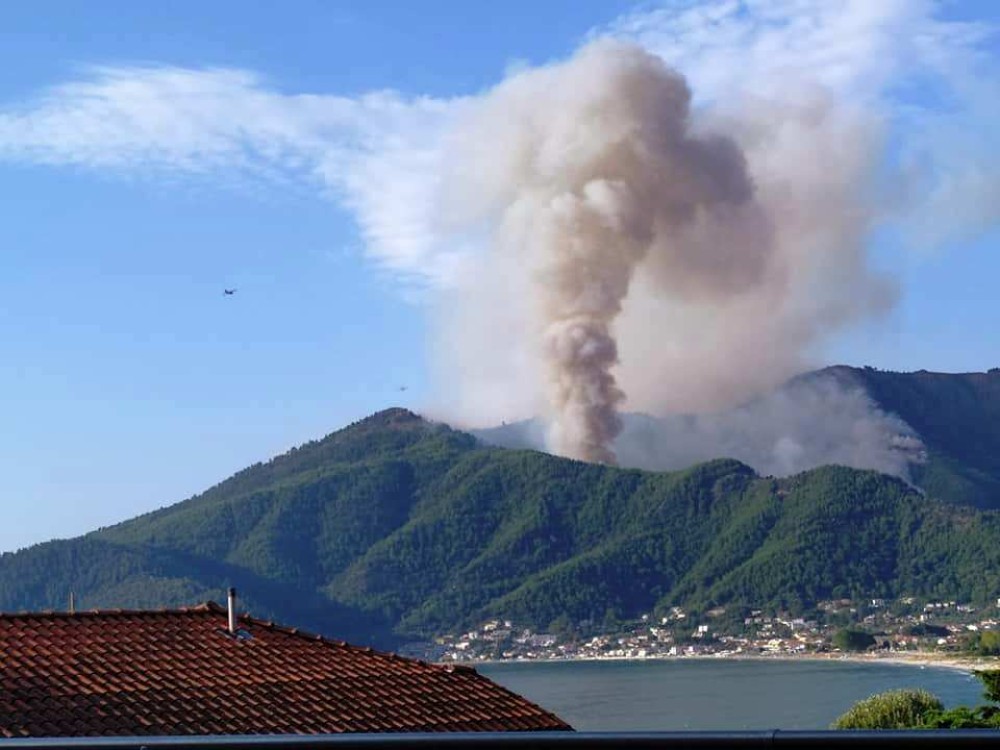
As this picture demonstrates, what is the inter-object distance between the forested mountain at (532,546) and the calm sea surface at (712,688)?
20397 millimetres

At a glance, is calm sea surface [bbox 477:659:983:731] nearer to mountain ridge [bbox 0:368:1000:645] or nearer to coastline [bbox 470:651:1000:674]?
coastline [bbox 470:651:1000:674]

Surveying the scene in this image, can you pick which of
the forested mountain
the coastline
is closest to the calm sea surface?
the coastline

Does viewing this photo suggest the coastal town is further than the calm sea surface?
Yes

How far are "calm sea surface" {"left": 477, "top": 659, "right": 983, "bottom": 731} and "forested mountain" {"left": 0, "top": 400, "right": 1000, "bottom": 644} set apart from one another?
20.4 meters

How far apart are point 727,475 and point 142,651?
513 ft

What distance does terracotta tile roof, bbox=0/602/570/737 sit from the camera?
12.3 meters

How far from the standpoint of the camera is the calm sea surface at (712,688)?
67938mm

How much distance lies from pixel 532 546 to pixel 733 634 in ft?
85.8

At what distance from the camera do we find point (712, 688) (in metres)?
95.2

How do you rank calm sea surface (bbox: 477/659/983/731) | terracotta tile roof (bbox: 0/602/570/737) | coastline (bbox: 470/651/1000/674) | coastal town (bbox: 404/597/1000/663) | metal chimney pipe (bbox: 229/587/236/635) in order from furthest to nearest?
coastal town (bbox: 404/597/1000/663)
coastline (bbox: 470/651/1000/674)
calm sea surface (bbox: 477/659/983/731)
metal chimney pipe (bbox: 229/587/236/635)
terracotta tile roof (bbox: 0/602/570/737)

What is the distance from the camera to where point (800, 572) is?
15250 cm

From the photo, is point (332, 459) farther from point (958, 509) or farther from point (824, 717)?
point (824, 717)

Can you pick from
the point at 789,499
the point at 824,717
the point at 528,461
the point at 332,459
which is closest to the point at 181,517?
the point at 332,459

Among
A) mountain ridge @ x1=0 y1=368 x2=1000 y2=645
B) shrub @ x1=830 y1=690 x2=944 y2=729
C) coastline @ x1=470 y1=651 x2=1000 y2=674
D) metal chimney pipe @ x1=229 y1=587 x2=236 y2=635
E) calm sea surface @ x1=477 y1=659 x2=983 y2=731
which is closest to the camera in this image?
metal chimney pipe @ x1=229 y1=587 x2=236 y2=635
